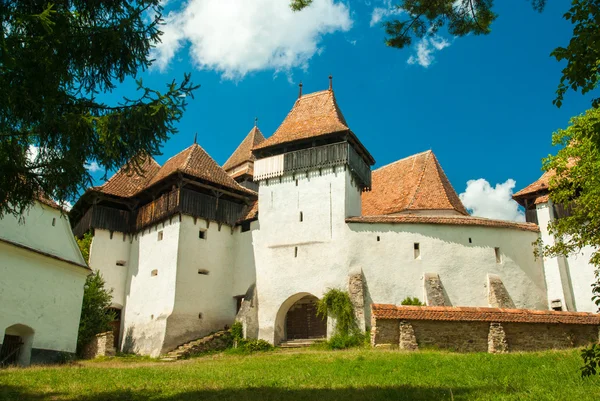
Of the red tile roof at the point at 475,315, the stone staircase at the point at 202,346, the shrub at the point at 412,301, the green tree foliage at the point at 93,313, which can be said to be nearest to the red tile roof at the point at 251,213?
the stone staircase at the point at 202,346

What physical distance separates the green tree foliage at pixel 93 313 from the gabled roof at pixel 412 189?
1265 cm

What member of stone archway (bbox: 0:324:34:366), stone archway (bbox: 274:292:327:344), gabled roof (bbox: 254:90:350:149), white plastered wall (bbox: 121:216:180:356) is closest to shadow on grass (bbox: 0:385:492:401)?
stone archway (bbox: 0:324:34:366)

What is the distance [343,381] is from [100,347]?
44.2 feet

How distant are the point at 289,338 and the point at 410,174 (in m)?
10.3

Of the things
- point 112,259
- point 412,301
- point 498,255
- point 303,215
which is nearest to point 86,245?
point 112,259

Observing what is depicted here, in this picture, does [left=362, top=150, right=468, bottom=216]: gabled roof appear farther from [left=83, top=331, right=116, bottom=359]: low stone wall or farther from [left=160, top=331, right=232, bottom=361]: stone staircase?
[left=83, top=331, right=116, bottom=359]: low stone wall

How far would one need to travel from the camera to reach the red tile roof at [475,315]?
1622 cm

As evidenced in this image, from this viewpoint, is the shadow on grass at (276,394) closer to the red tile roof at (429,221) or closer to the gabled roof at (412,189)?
the red tile roof at (429,221)

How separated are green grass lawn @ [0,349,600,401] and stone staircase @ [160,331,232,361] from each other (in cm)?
718

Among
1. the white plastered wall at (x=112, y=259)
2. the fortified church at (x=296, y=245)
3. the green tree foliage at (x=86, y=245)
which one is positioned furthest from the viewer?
the white plastered wall at (x=112, y=259)

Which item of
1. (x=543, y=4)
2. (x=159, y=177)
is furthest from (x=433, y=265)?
(x=543, y=4)

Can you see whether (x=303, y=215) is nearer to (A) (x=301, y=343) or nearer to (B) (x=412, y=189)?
(A) (x=301, y=343)

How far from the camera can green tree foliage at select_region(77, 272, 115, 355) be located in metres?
21.0

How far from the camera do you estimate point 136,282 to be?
2458 centimetres
